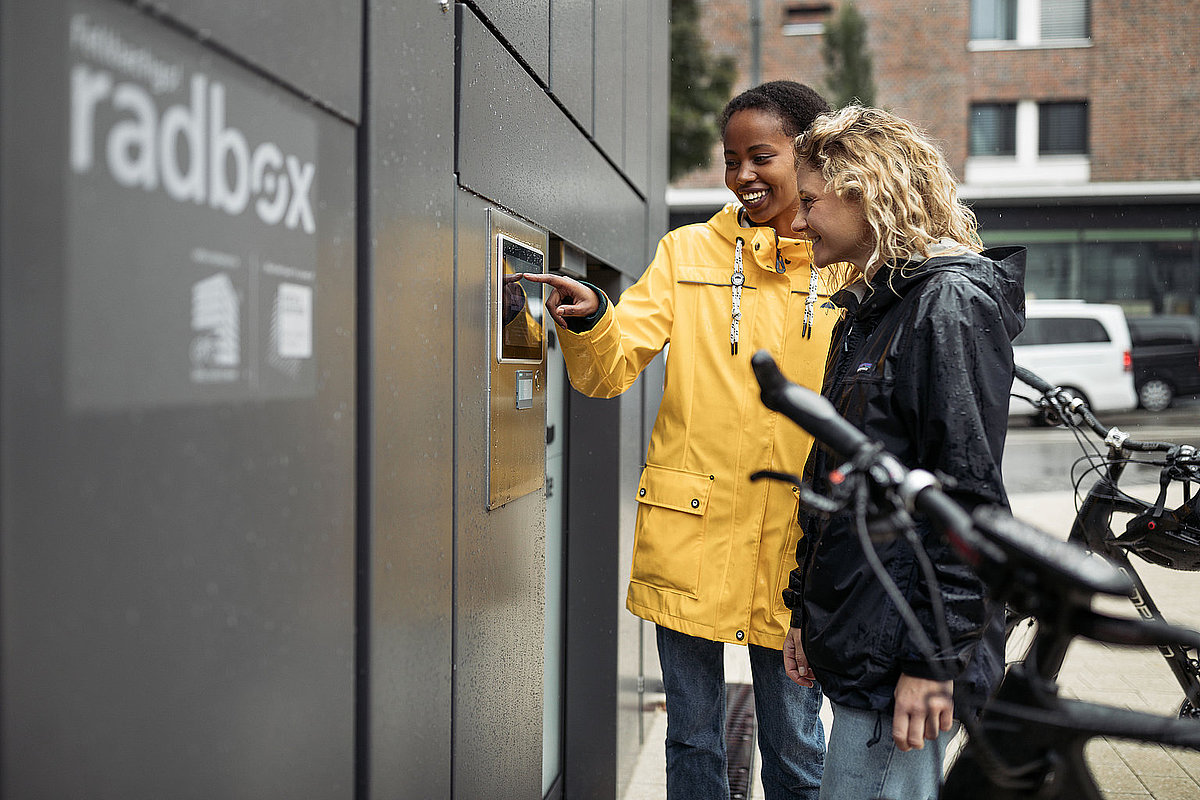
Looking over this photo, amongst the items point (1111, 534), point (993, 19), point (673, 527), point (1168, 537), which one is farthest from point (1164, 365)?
point (673, 527)

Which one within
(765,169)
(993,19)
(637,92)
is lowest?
(765,169)

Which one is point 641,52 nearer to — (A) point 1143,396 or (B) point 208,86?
(B) point 208,86

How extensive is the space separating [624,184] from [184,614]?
2804mm

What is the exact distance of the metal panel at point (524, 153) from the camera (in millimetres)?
1756

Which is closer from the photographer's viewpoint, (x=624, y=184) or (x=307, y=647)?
(x=307, y=647)

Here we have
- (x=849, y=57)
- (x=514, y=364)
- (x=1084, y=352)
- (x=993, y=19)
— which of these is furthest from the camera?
(x=993, y=19)

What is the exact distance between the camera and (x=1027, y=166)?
20156mm

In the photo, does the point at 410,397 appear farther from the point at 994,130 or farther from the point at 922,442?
the point at 994,130

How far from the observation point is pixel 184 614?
0.98 meters

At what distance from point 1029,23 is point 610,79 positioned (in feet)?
65.7

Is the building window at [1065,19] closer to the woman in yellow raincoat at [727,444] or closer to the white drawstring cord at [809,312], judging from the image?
the woman in yellow raincoat at [727,444]

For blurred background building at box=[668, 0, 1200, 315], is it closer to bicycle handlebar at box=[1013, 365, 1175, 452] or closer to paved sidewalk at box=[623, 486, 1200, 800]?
paved sidewalk at box=[623, 486, 1200, 800]

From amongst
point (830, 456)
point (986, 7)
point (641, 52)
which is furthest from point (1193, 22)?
point (830, 456)

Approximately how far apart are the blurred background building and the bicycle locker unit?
57.8 ft
